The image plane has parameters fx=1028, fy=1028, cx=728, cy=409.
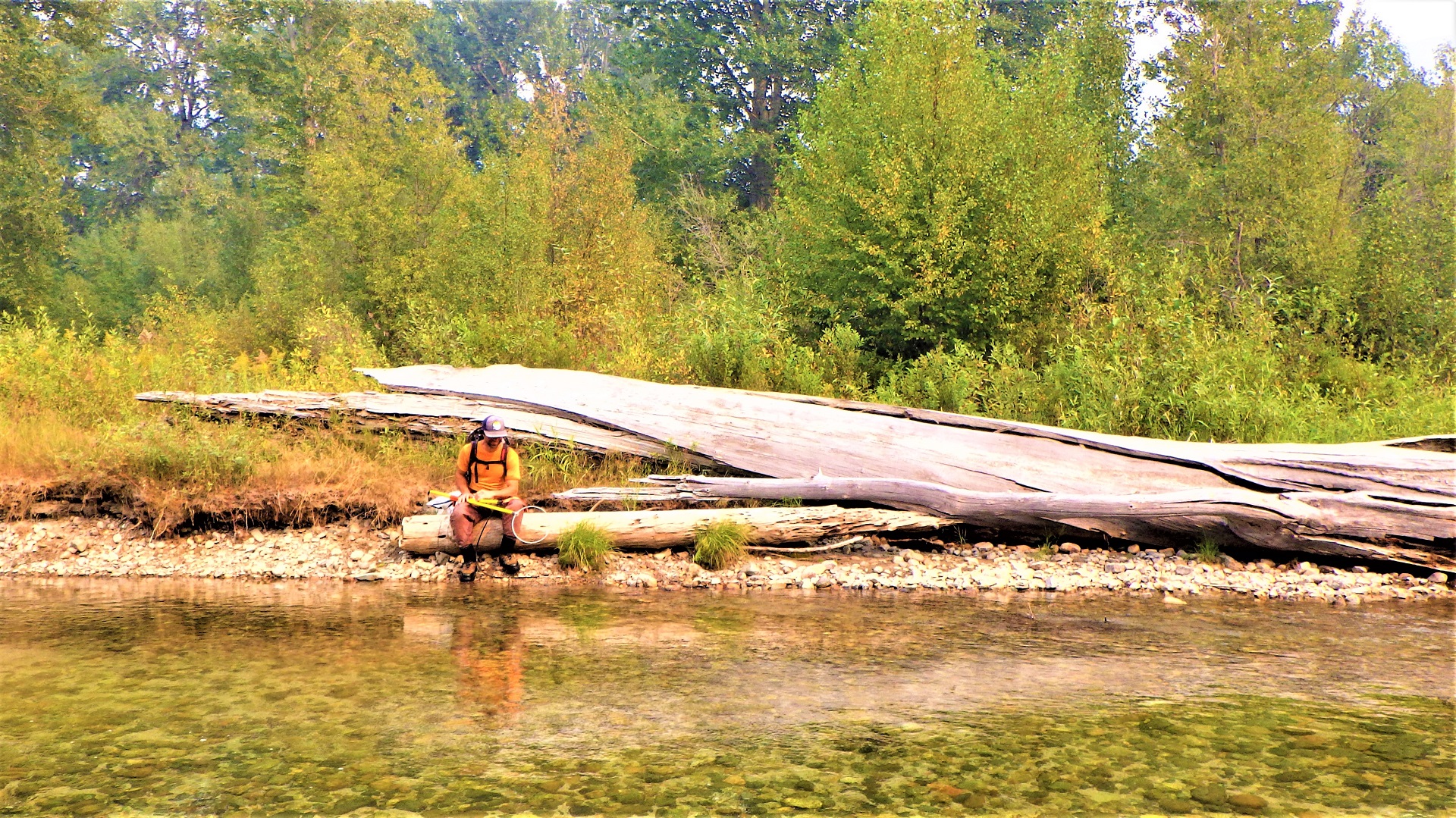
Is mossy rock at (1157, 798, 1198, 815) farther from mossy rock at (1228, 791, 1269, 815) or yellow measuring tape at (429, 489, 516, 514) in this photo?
yellow measuring tape at (429, 489, 516, 514)

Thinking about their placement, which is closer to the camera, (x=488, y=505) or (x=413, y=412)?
(x=488, y=505)

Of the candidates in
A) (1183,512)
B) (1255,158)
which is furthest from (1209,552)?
(1255,158)

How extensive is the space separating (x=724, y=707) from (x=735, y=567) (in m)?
4.21

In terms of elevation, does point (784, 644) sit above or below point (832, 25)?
below

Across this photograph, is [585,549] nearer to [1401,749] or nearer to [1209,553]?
[1209,553]

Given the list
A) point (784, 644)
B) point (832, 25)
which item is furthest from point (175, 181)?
point (784, 644)

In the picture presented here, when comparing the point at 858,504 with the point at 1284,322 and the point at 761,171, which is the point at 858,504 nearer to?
the point at 1284,322

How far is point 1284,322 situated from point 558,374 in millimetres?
13341

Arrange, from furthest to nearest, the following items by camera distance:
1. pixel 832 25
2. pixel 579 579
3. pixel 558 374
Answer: pixel 832 25
pixel 558 374
pixel 579 579

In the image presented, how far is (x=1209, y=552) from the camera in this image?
1050 centimetres

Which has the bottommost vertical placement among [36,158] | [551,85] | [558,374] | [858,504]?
[858,504]

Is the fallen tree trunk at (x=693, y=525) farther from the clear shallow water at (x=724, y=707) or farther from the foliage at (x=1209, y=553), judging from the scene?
the foliage at (x=1209, y=553)

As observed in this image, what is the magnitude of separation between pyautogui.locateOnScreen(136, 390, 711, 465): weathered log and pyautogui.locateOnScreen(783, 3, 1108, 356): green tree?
5.19 m

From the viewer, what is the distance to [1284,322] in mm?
18594
